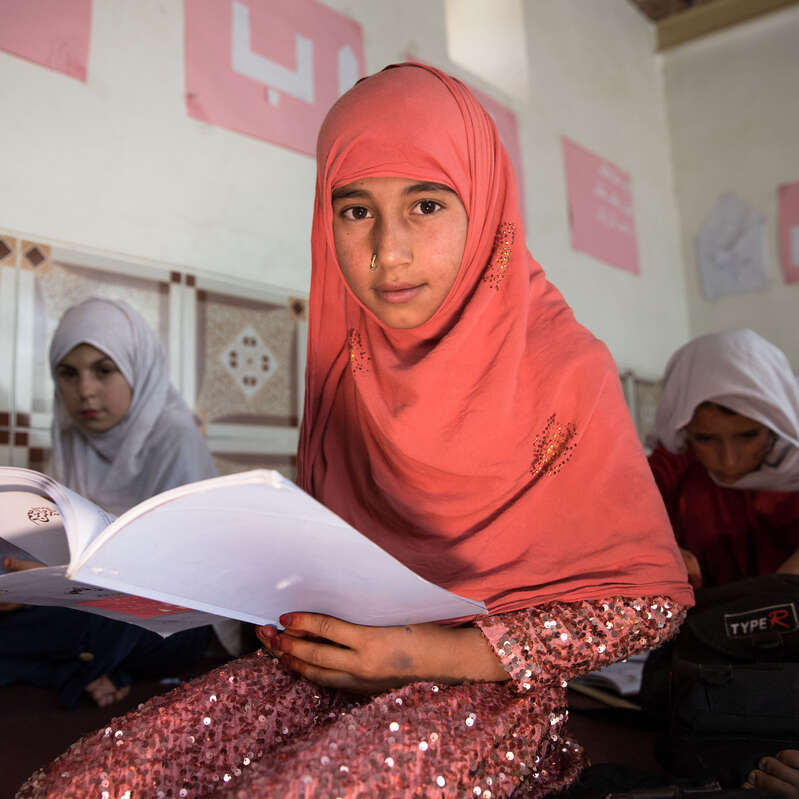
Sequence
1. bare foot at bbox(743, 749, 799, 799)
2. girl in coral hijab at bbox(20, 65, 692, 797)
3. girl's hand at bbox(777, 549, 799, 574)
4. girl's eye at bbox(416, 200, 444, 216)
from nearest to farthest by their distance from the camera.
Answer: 1. girl in coral hijab at bbox(20, 65, 692, 797)
2. bare foot at bbox(743, 749, 799, 799)
3. girl's eye at bbox(416, 200, 444, 216)
4. girl's hand at bbox(777, 549, 799, 574)

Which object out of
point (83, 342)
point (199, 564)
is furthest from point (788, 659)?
point (83, 342)

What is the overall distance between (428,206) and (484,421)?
28 cm

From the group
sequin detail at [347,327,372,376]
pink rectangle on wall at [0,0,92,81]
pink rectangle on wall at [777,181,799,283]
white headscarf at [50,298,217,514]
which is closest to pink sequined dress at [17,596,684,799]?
sequin detail at [347,327,372,376]

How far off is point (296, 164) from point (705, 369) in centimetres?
152

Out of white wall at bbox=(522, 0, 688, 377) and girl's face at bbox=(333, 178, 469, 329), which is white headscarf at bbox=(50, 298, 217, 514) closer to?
girl's face at bbox=(333, 178, 469, 329)

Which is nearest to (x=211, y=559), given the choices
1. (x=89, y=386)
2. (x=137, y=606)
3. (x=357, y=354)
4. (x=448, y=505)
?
(x=137, y=606)

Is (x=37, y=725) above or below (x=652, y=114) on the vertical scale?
below

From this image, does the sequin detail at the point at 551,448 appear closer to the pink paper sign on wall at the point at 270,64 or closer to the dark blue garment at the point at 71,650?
the dark blue garment at the point at 71,650

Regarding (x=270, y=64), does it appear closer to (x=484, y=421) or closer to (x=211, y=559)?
(x=484, y=421)

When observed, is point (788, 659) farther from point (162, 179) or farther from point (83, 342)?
point (162, 179)

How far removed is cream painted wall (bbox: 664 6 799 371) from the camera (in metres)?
4.17

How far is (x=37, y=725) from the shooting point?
4.75ft

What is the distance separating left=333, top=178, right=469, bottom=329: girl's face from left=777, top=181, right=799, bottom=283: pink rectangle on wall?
3.70 metres

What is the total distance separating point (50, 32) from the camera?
2.09 m
